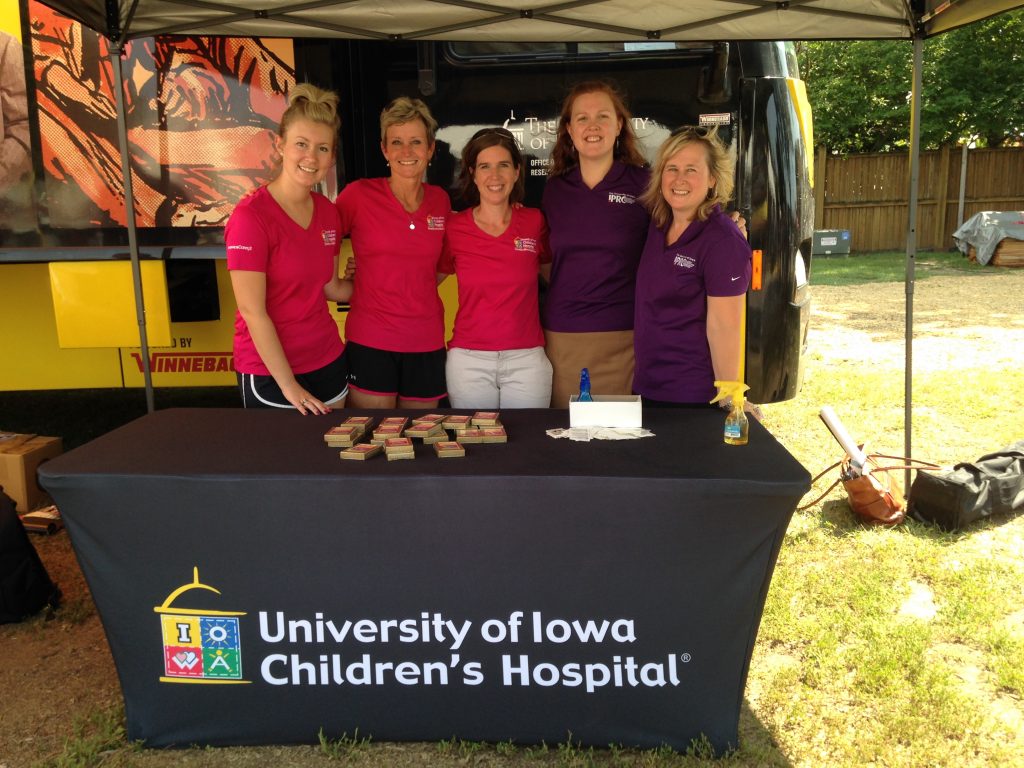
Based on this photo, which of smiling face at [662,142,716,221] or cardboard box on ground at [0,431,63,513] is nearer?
smiling face at [662,142,716,221]

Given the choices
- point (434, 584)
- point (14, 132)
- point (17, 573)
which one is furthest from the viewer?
point (14, 132)

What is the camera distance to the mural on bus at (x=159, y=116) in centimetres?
373

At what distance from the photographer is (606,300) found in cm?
289

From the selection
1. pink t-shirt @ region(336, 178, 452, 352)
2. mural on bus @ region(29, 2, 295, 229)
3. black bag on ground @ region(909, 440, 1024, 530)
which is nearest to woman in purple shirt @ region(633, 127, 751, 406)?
pink t-shirt @ region(336, 178, 452, 352)

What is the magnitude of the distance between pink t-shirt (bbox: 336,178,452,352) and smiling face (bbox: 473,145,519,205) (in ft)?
0.66

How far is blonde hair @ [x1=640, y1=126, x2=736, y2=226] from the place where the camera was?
8.59 ft

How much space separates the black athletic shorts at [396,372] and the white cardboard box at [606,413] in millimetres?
735

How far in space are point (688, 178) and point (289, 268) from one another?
1252mm

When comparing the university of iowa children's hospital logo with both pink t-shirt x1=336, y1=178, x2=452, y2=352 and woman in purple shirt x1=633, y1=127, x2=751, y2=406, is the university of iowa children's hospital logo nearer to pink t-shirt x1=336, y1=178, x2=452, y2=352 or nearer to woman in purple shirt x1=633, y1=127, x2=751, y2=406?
pink t-shirt x1=336, y1=178, x2=452, y2=352

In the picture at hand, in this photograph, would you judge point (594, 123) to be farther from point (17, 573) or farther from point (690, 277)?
point (17, 573)

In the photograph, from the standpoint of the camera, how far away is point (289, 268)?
2635 mm

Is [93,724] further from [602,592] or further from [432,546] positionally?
[602,592]

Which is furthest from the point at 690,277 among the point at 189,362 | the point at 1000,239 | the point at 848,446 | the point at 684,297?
the point at 1000,239

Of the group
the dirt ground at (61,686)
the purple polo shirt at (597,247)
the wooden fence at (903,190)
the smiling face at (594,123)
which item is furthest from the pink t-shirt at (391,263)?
the wooden fence at (903,190)
